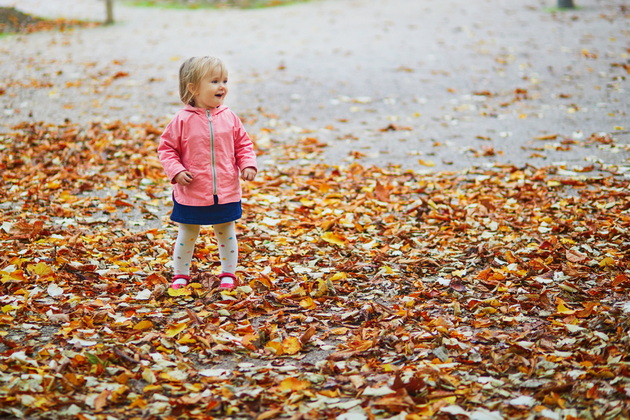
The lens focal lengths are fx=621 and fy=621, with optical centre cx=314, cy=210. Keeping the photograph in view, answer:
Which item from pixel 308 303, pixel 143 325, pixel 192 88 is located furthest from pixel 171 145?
pixel 308 303

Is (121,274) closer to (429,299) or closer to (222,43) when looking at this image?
(429,299)

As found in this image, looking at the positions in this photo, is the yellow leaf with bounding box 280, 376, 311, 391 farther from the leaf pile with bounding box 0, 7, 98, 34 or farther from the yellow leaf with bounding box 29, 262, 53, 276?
the leaf pile with bounding box 0, 7, 98, 34

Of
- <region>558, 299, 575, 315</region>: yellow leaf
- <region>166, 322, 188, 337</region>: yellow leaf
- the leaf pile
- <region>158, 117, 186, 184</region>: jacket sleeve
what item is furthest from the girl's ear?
the leaf pile

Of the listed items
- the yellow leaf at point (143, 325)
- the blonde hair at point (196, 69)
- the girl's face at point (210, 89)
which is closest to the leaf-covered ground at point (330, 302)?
the yellow leaf at point (143, 325)

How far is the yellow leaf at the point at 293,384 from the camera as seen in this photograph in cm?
292

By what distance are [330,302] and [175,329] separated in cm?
99

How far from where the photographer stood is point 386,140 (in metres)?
7.86

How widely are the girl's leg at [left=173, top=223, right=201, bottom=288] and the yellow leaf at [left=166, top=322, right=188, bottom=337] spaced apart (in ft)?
1.82

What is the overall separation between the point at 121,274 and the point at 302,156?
3433 millimetres

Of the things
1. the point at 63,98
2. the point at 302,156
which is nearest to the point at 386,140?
the point at 302,156

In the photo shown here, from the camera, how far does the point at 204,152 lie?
3723 mm

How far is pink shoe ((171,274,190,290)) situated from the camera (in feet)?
13.1

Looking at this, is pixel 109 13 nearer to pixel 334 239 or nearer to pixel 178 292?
pixel 334 239

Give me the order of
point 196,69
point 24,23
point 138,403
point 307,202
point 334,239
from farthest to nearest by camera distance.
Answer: point 24,23, point 307,202, point 334,239, point 196,69, point 138,403
